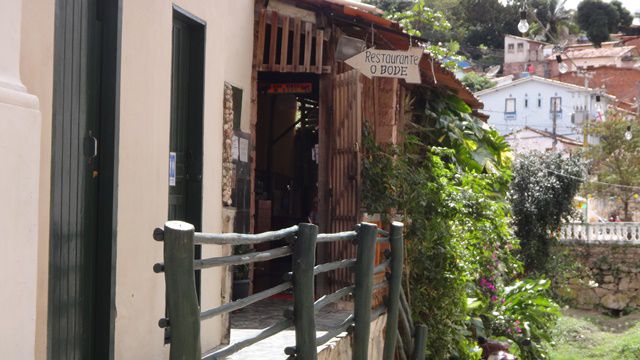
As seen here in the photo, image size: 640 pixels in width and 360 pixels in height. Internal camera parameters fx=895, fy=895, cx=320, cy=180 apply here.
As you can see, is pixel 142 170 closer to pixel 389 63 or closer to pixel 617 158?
pixel 389 63

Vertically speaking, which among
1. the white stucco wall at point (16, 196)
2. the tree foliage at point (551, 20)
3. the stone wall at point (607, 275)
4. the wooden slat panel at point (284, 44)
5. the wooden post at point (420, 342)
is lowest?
the stone wall at point (607, 275)

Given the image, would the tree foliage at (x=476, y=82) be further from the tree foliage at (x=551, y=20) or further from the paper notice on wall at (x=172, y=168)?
the paper notice on wall at (x=172, y=168)

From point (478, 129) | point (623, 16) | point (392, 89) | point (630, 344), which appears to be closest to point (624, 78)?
point (623, 16)

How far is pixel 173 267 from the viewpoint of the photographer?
11.2 ft

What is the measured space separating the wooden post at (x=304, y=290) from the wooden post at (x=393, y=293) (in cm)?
212

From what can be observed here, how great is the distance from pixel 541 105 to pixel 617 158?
15.8 meters

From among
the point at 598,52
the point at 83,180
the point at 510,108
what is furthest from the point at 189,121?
the point at 598,52

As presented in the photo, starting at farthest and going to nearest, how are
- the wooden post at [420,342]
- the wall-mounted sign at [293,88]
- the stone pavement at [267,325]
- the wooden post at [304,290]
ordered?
the wall-mounted sign at [293,88] → the wooden post at [420,342] → the stone pavement at [267,325] → the wooden post at [304,290]

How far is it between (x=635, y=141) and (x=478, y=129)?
24674 mm

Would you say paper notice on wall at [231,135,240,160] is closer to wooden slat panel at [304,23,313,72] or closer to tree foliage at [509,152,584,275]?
wooden slat panel at [304,23,313,72]

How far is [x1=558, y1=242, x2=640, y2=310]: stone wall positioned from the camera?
28.0 meters

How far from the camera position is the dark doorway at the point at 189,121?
257 inches

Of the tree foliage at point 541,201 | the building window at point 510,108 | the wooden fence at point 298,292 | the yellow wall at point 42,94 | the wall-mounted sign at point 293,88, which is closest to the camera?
the wooden fence at point 298,292

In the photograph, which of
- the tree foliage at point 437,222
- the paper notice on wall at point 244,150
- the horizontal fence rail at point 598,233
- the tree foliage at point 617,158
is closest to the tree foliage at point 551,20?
the tree foliage at point 617,158
